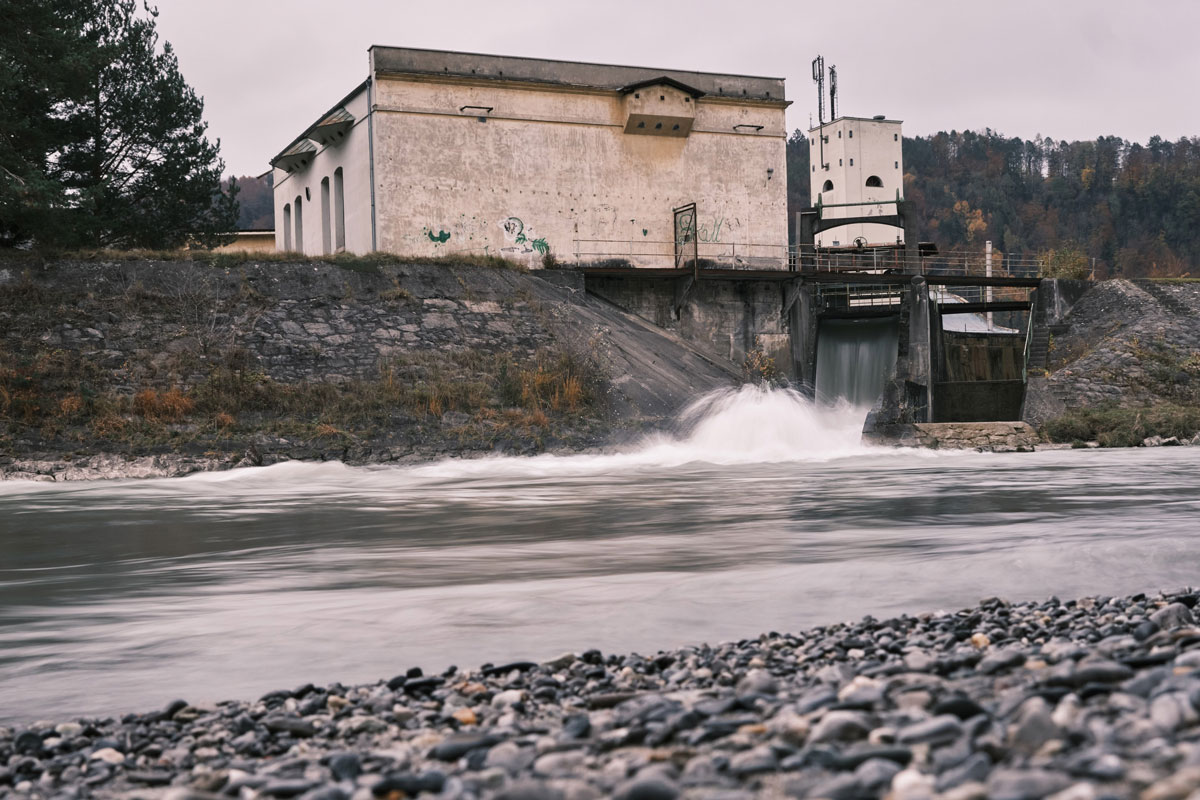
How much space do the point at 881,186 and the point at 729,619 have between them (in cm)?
6938

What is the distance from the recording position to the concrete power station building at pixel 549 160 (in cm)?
3372

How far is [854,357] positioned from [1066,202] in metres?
105

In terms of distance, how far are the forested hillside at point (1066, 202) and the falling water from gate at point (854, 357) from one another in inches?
3053

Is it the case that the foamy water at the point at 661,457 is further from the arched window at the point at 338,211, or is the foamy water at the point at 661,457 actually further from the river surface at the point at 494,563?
the arched window at the point at 338,211

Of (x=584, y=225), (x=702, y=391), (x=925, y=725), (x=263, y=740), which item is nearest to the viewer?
(x=925, y=725)

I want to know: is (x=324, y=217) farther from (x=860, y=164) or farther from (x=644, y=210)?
(x=860, y=164)

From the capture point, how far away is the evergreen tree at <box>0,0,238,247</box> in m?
26.6

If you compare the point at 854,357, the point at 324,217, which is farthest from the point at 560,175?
the point at 854,357

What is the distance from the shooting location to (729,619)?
7117 mm

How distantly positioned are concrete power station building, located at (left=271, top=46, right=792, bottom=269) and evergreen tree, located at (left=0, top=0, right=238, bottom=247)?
4.95m

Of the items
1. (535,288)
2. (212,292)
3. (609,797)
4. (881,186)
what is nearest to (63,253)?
(212,292)

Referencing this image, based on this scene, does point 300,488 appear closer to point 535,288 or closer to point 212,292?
point 212,292

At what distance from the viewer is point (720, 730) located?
373cm

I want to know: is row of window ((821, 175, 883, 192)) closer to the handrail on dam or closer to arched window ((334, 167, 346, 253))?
the handrail on dam
